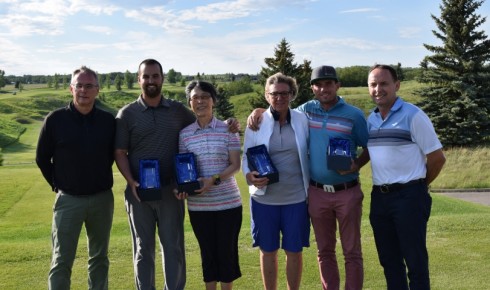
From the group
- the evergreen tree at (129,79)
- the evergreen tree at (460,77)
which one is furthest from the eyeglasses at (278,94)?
the evergreen tree at (129,79)

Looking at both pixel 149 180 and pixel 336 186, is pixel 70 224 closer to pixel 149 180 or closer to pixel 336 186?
pixel 149 180

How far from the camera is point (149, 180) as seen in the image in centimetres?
424

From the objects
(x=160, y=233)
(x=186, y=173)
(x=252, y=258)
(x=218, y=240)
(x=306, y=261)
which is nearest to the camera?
(x=186, y=173)

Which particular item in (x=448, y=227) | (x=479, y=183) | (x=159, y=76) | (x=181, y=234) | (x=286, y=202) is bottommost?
(x=479, y=183)

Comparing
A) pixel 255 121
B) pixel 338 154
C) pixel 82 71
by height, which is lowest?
pixel 338 154

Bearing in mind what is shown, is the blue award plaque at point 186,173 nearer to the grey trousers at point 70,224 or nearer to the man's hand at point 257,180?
the man's hand at point 257,180

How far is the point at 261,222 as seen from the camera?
178 inches

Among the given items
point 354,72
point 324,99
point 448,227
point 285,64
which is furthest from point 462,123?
point 354,72

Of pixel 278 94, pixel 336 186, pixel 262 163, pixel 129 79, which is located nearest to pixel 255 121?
pixel 278 94

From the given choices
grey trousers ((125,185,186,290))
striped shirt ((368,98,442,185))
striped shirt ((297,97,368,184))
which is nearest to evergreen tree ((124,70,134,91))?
grey trousers ((125,185,186,290))

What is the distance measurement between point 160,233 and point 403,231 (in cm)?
226

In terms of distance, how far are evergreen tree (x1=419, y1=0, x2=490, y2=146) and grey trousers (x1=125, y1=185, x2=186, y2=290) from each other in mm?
27178

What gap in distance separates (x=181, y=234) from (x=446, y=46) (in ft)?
95.3

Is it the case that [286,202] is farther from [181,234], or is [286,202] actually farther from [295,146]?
[181,234]
